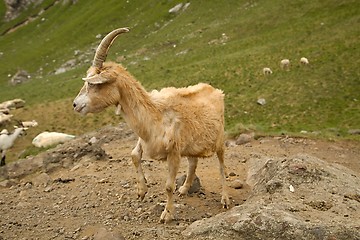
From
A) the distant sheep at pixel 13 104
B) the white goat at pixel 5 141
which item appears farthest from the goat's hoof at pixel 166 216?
the distant sheep at pixel 13 104

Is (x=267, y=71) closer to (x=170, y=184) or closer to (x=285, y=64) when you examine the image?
(x=285, y=64)

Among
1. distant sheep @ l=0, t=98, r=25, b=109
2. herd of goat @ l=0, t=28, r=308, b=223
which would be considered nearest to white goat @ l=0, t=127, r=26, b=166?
distant sheep @ l=0, t=98, r=25, b=109

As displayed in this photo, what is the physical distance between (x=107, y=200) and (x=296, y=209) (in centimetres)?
A: 500

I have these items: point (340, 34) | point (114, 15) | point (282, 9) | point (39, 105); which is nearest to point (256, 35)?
point (282, 9)

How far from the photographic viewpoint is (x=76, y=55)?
60188mm

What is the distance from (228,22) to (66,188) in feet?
129

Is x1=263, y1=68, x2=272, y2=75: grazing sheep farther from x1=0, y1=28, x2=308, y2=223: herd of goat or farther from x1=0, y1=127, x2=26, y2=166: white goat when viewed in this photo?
x1=0, y1=28, x2=308, y2=223: herd of goat

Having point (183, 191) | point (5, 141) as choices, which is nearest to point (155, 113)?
point (183, 191)

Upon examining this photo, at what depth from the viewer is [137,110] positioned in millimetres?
9461

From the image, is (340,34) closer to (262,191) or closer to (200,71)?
(200,71)

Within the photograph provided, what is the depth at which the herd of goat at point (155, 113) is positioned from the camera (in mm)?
9117

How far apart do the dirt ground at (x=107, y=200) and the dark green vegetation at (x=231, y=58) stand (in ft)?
20.1

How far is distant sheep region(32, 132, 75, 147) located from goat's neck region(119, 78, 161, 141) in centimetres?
1659

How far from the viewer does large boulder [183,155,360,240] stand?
8.02 m
